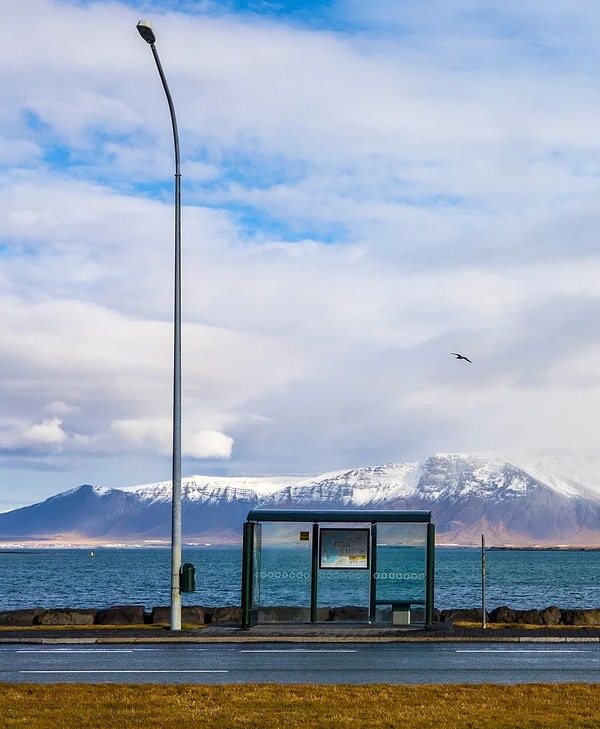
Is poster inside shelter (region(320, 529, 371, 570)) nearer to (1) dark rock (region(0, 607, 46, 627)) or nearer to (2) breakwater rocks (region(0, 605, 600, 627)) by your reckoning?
(2) breakwater rocks (region(0, 605, 600, 627))

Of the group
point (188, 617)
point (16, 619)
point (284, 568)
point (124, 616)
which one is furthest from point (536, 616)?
point (16, 619)

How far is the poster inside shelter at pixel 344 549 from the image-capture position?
26.7m

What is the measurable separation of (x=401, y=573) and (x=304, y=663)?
789cm

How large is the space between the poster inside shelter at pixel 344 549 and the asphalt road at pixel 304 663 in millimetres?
4161

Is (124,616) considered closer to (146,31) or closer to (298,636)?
(298,636)

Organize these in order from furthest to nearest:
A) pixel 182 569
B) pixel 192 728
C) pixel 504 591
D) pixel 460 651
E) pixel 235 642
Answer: pixel 504 591 < pixel 182 569 < pixel 235 642 < pixel 460 651 < pixel 192 728

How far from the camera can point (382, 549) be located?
26.7 meters

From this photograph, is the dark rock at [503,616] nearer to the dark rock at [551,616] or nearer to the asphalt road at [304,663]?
the dark rock at [551,616]

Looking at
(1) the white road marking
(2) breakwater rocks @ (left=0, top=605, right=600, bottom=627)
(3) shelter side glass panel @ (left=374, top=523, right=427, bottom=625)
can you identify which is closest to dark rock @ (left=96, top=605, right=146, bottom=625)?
(2) breakwater rocks @ (left=0, top=605, right=600, bottom=627)

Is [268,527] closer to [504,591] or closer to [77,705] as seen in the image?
[77,705]

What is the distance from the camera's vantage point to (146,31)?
928 inches

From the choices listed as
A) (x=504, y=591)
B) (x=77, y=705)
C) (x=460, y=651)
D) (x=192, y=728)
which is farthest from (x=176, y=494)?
(x=504, y=591)

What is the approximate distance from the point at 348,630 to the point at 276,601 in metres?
2.29

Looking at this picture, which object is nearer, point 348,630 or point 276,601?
point 348,630
